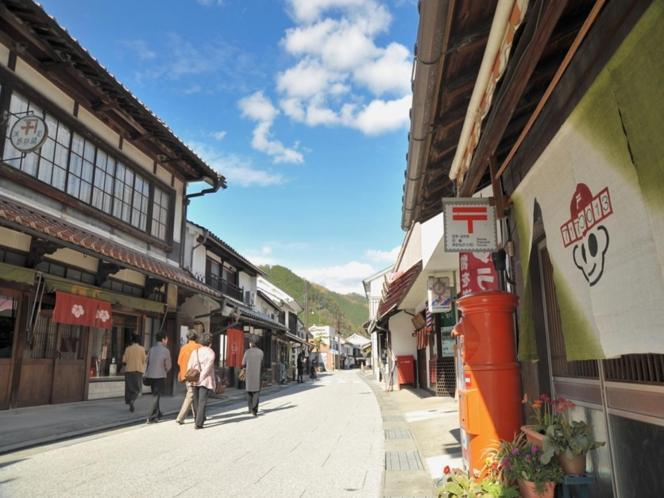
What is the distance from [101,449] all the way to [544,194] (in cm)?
683

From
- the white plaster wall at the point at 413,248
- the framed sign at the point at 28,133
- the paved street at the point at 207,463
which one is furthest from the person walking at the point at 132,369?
the white plaster wall at the point at 413,248

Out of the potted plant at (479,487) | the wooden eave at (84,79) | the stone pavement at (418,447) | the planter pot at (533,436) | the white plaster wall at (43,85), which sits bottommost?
the stone pavement at (418,447)

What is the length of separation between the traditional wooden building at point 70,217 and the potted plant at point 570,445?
8.35 m

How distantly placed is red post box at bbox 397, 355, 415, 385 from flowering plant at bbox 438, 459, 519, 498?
18.9 m

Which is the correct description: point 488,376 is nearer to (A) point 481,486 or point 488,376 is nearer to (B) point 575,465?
(A) point 481,486

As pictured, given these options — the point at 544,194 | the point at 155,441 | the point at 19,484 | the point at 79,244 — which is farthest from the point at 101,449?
the point at 544,194

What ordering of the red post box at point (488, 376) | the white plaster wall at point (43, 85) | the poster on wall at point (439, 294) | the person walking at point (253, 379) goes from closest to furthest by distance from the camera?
the red post box at point (488, 376), the white plaster wall at point (43, 85), the person walking at point (253, 379), the poster on wall at point (439, 294)

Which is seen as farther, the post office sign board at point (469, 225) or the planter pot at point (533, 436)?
the post office sign board at point (469, 225)

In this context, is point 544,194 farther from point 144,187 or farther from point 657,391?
point 144,187

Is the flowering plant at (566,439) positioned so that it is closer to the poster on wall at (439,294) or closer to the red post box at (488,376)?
the red post box at (488,376)

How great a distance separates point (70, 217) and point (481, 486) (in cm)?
1116

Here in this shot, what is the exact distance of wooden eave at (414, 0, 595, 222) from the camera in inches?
120

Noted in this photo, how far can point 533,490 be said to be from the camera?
344cm

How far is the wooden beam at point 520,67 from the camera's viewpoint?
9.09 ft
